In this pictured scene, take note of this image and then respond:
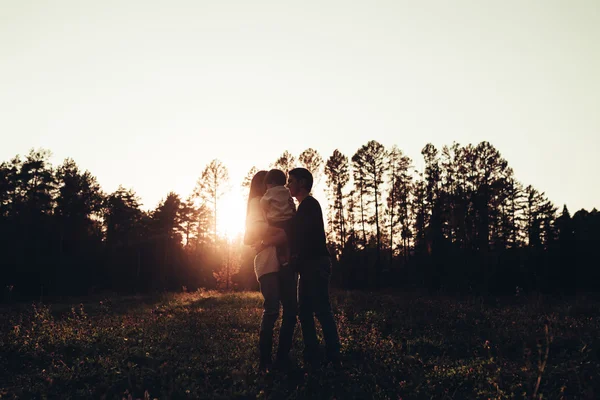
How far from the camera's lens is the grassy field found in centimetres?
448

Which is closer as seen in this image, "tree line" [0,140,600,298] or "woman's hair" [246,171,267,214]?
"woman's hair" [246,171,267,214]

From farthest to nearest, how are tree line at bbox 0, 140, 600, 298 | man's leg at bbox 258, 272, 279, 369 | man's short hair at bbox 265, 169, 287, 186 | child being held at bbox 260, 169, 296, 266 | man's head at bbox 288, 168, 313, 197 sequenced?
tree line at bbox 0, 140, 600, 298
man's head at bbox 288, 168, 313, 197
man's short hair at bbox 265, 169, 287, 186
child being held at bbox 260, 169, 296, 266
man's leg at bbox 258, 272, 279, 369

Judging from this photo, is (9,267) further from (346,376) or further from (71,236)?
(346,376)

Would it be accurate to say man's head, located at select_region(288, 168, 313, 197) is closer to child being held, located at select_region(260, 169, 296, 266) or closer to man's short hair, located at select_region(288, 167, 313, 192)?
man's short hair, located at select_region(288, 167, 313, 192)

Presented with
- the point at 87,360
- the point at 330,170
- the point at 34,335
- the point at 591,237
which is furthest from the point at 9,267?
the point at 591,237

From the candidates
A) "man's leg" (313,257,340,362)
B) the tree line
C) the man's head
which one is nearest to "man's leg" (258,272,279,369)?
"man's leg" (313,257,340,362)

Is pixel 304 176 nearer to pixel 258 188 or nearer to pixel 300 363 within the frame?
pixel 258 188

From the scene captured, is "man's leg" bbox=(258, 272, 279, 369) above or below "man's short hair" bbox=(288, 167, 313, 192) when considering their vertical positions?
below

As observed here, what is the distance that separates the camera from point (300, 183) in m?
5.87

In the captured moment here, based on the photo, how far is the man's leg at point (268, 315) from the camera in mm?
5332

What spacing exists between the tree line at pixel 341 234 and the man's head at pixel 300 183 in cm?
2791

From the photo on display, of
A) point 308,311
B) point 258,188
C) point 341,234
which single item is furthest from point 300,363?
point 341,234

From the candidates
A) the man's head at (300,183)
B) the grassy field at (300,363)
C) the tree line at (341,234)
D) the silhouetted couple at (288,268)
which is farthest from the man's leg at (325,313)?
the tree line at (341,234)

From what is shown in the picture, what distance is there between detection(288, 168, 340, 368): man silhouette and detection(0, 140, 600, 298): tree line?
2772 centimetres
